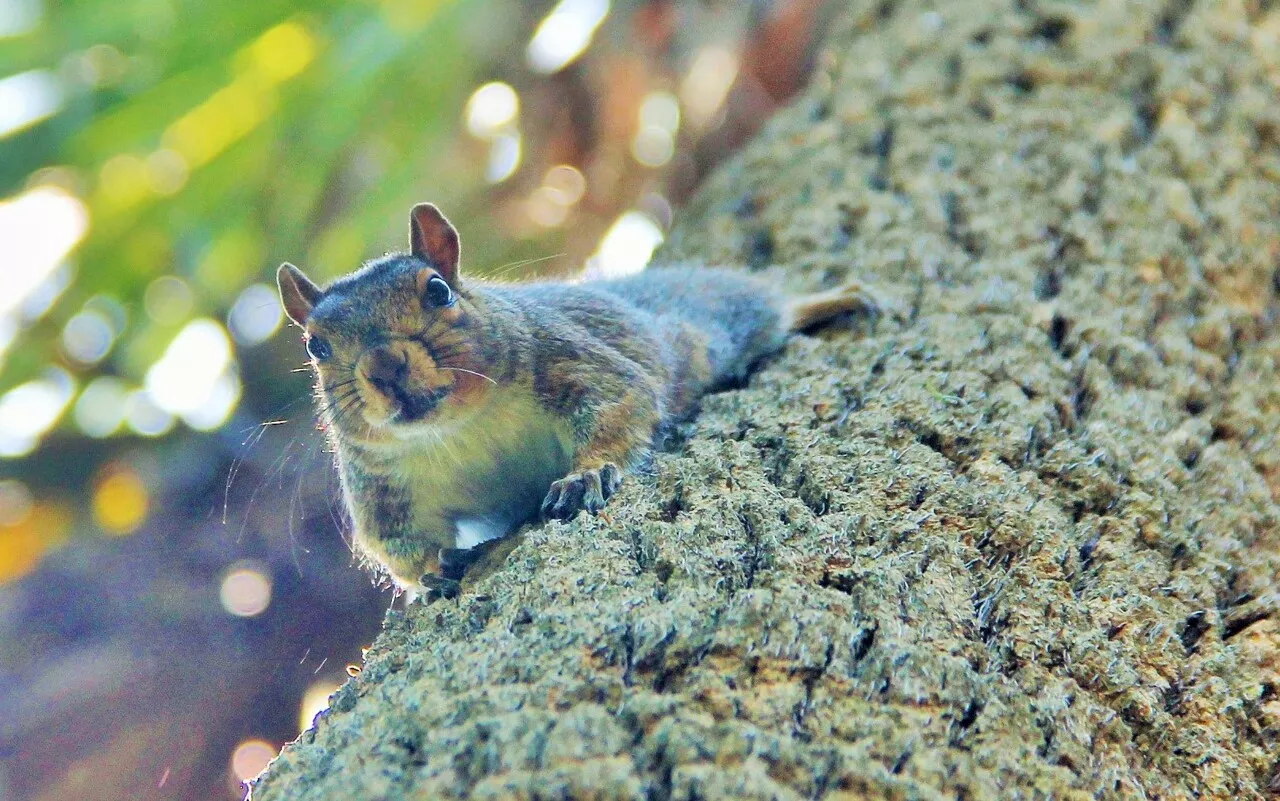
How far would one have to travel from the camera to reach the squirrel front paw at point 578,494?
209 centimetres

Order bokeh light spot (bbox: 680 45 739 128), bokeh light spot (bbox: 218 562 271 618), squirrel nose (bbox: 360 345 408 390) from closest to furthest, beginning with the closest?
1. squirrel nose (bbox: 360 345 408 390)
2. bokeh light spot (bbox: 218 562 271 618)
3. bokeh light spot (bbox: 680 45 739 128)

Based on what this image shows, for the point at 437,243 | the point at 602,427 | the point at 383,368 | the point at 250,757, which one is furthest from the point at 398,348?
the point at 250,757

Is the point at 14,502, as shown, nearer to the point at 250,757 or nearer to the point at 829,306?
the point at 250,757

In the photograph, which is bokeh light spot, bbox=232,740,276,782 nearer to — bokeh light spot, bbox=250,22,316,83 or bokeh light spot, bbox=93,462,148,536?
bokeh light spot, bbox=93,462,148,536

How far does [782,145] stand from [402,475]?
5.55 feet

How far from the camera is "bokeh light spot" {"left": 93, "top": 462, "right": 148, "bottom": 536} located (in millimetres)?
3607

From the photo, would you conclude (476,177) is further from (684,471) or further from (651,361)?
(684,471)

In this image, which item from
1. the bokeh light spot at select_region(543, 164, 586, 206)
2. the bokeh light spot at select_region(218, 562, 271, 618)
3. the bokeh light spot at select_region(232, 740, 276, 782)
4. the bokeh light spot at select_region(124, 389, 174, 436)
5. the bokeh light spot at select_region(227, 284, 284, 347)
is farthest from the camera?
the bokeh light spot at select_region(543, 164, 586, 206)

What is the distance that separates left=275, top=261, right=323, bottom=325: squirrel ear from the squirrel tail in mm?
1119

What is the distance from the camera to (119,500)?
12.1 ft

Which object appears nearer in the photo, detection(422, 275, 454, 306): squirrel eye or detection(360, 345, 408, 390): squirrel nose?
detection(360, 345, 408, 390): squirrel nose

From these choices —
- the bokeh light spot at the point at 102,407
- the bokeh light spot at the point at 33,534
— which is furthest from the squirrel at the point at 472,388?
the bokeh light spot at the point at 33,534

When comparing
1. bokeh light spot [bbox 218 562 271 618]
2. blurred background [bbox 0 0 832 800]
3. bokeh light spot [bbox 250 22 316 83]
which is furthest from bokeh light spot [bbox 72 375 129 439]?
bokeh light spot [bbox 250 22 316 83]

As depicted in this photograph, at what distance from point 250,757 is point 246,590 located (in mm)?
717
